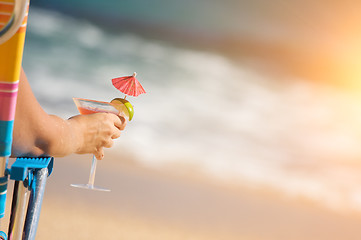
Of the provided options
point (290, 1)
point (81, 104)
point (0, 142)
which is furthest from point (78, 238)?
point (290, 1)

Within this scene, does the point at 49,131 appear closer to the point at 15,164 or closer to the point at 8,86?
the point at 15,164

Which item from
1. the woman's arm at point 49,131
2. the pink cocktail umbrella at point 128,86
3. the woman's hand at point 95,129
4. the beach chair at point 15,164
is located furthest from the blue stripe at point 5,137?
the pink cocktail umbrella at point 128,86

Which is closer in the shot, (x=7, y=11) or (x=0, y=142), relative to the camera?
(x=7, y=11)

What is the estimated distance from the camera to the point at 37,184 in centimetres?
119

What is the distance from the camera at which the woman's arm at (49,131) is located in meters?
1.15

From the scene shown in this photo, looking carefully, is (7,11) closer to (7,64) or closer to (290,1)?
(7,64)

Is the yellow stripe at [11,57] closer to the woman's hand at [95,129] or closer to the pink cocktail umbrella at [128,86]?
the woman's hand at [95,129]

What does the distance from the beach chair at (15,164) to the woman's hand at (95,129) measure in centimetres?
14

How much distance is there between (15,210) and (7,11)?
474 millimetres

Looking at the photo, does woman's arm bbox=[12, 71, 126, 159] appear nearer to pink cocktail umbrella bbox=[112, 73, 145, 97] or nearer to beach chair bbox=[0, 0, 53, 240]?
beach chair bbox=[0, 0, 53, 240]

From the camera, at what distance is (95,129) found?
1477 millimetres

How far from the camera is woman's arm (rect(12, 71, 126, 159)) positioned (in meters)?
1.15

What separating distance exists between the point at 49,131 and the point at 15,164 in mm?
129

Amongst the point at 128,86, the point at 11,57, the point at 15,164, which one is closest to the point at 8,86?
the point at 11,57
